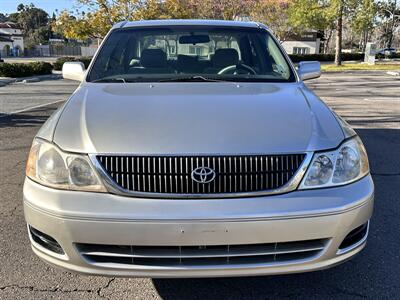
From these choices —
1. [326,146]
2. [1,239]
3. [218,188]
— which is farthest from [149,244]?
[1,239]

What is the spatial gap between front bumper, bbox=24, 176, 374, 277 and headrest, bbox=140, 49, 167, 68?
184 centimetres

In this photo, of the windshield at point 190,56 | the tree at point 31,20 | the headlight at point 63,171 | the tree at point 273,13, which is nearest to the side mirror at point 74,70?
the windshield at point 190,56

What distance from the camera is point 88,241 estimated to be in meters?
2.29

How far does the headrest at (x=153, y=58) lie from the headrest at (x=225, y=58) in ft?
1.55

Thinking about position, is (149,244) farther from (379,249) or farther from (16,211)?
(16,211)

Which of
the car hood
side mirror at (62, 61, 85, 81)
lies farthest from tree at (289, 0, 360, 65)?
the car hood

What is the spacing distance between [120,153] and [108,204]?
28 cm

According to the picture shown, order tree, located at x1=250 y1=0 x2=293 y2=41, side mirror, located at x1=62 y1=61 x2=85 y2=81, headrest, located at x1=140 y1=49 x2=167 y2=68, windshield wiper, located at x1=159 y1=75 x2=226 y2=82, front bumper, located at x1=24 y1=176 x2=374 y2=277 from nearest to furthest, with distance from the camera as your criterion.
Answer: front bumper, located at x1=24 y1=176 x2=374 y2=277 → windshield wiper, located at x1=159 y1=75 x2=226 y2=82 → headrest, located at x1=140 y1=49 x2=167 y2=68 → side mirror, located at x1=62 y1=61 x2=85 y2=81 → tree, located at x1=250 y1=0 x2=293 y2=41

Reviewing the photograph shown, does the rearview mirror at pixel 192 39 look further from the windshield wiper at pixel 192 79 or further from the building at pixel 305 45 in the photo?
the building at pixel 305 45

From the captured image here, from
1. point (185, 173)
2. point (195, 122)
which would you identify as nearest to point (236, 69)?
point (195, 122)

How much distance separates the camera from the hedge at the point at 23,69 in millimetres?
20656

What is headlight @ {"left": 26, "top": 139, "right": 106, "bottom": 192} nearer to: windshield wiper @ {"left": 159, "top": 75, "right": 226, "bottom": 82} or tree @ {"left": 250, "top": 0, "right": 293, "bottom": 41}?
windshield wiper @ {"left": 159, "top": 75, "right": 226, "bottom": 82}

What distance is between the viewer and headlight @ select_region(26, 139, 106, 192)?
2393 mm

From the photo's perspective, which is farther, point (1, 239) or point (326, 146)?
point (1, 239)
